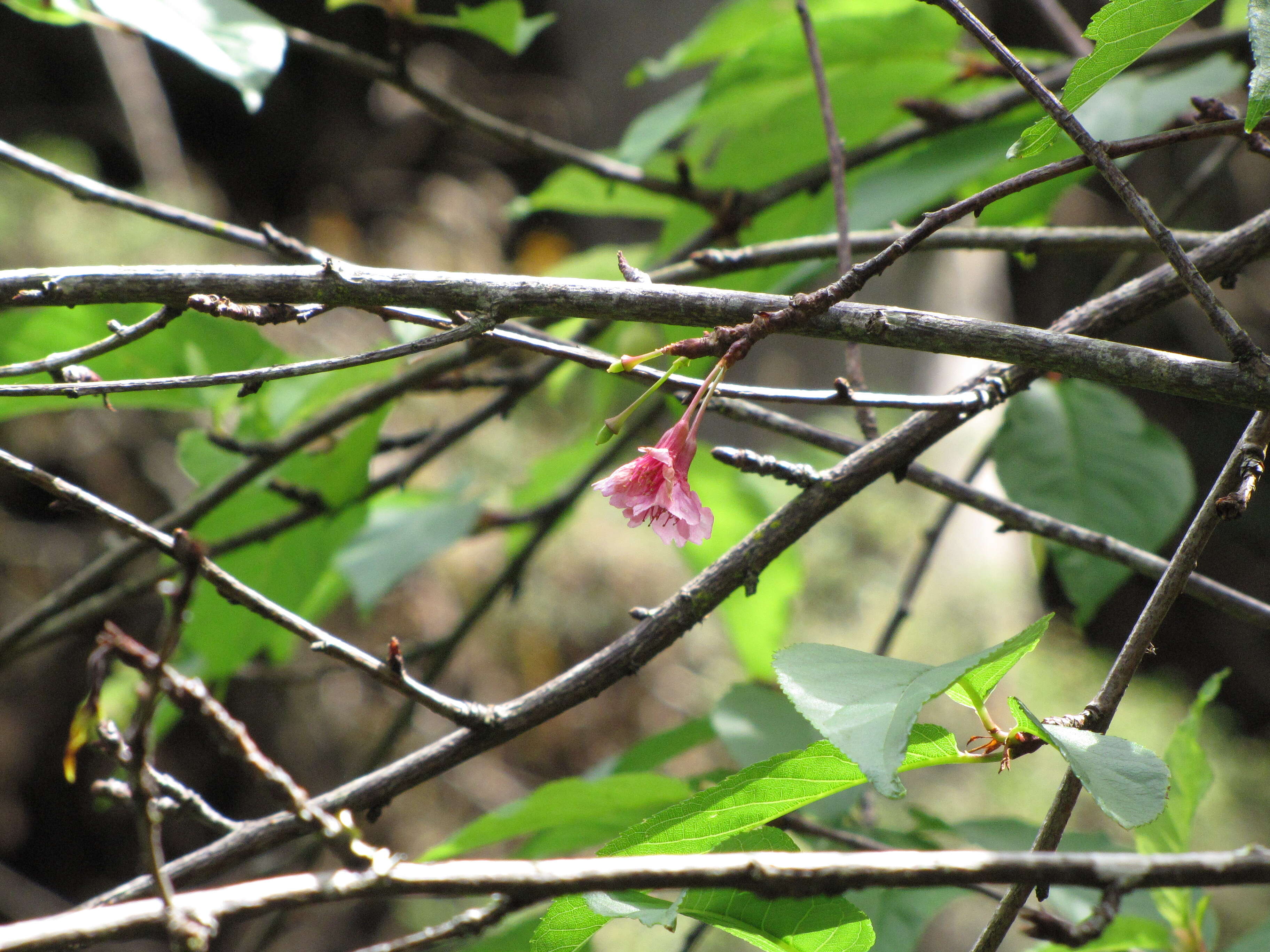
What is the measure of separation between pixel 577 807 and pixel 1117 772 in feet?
1.08

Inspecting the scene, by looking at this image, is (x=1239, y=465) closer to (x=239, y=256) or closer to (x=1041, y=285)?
(x=239, y=256)

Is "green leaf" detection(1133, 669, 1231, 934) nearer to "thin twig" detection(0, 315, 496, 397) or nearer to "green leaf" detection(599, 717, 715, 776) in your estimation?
"green leaf" detection(599, 717, 715, 776)

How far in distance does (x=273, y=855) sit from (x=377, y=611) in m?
0.98

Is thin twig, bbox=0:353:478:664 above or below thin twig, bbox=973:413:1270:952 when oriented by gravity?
above

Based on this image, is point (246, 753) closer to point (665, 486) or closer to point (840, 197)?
point (665, 486)

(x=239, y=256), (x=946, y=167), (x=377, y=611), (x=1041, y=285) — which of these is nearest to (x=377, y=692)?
(x=377, y=611)

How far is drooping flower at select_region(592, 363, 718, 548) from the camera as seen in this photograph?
41cm

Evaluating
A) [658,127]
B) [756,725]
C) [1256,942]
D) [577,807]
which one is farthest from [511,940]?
[658,127]

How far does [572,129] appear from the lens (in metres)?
2.78

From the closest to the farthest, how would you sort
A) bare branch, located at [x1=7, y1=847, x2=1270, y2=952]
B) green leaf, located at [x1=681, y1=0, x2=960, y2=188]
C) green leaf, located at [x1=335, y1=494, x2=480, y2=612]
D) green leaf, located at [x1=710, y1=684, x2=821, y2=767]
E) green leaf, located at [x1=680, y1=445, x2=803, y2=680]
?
bare branch, located at [x1=7, y1=847, x2=1270, y2=952]
green leaf, located at [x1=710, y1=684, x2=821, y2=767]
green leaf, located at [x1=681, y1=0, x2=960, y2=188]
green leaf, located at [x1=335, y1=494, x2=480, y2=612]
green leaf, located at [x1=680, y1=445, x2=803, y2=680]

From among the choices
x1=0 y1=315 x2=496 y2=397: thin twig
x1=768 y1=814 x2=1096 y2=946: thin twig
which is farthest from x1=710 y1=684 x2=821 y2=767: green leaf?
x1=0 y1=315 x2=496 y2=397: thin twig

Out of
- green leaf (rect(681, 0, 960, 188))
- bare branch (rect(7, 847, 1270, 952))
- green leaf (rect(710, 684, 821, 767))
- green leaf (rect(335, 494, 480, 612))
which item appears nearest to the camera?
bare branch (rect(7, 847, 1270, 952))

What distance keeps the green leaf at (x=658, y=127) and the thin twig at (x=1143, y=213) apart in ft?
1.40

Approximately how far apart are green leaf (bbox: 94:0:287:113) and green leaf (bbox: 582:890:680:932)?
47 centimetres
